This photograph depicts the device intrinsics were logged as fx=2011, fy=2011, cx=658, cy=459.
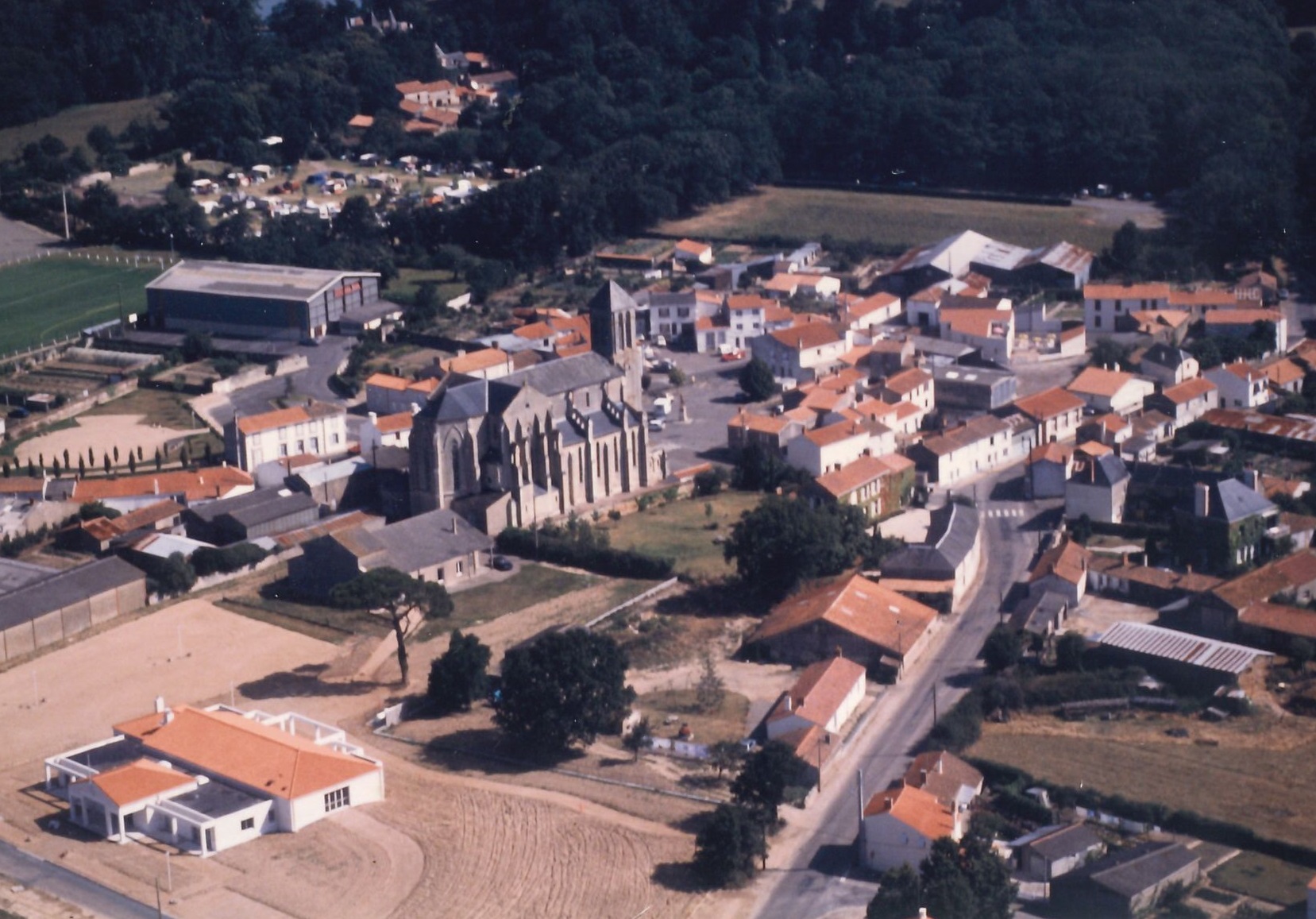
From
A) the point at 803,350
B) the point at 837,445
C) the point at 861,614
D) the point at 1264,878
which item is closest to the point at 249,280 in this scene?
the point at 803,350

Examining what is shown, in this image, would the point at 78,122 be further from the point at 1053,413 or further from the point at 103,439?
the point at 1053,413

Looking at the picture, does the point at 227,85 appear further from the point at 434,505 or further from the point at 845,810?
the point at 845,810

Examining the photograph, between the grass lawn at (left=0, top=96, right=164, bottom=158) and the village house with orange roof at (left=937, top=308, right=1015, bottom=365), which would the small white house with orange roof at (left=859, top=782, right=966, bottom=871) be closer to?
the village house with orange roof at (left=937, top=308, right=1015, bottom=365)

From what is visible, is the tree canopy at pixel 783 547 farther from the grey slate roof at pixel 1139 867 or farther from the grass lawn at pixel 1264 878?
the grass lawn at pixel 1264 878

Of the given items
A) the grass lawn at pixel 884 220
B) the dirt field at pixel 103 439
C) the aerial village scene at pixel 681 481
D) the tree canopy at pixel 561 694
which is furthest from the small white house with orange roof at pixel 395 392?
the tree canopy at pixel 561 694

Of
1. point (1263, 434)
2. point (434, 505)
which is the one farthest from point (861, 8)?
point (434, 505)

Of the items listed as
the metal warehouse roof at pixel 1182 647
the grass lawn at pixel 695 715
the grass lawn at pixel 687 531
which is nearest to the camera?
the grass lawn at pixel 695 715
